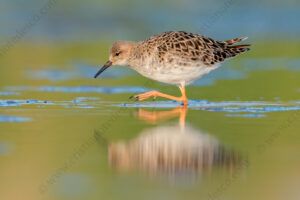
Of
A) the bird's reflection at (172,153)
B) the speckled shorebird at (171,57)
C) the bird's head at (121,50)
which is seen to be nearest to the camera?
the bird's reflection at (172,153)

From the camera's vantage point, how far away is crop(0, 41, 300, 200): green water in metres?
6.28

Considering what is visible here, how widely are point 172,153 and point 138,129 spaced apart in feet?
4.96

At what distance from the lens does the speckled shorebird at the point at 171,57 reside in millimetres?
11039

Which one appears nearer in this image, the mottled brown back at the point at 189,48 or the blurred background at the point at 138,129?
Answer: the blurred background at the point at 138,129

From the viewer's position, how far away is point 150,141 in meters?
8.12

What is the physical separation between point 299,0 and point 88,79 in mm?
17654

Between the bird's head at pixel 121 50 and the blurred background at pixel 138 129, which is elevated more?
the bird's head at pixel 121 50

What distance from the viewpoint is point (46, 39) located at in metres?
21.3

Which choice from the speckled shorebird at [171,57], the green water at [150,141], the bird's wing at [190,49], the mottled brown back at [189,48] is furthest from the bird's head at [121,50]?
the green water at [150,141]

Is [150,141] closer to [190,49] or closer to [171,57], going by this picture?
[171,57]

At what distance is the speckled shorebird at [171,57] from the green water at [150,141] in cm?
54

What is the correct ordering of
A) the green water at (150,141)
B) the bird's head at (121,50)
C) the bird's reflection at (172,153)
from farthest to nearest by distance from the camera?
the bird's head at (121,50) → the bird's reflection at (172,153) → the green water at (150,141)

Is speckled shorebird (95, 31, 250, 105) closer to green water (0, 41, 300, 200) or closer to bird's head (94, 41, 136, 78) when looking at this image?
bird's head (94, 41, 136, 78)

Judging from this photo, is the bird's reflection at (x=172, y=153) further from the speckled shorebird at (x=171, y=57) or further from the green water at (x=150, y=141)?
the speckled shorebird at (x=171, y=57)
